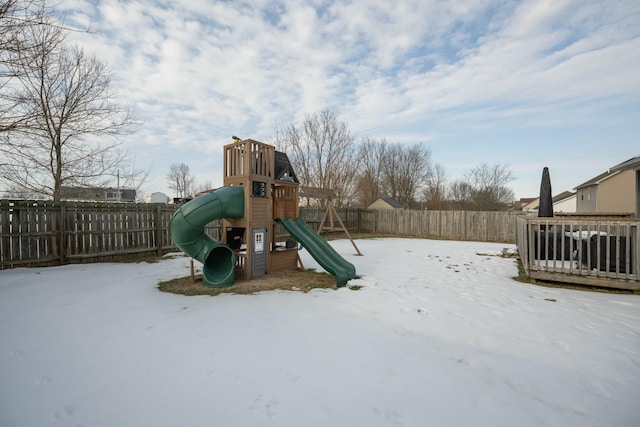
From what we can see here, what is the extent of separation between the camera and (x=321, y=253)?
6.11 meters

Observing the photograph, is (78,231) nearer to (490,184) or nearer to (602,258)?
(602,258)

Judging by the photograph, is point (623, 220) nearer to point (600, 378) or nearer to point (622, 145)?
point (600, 378)

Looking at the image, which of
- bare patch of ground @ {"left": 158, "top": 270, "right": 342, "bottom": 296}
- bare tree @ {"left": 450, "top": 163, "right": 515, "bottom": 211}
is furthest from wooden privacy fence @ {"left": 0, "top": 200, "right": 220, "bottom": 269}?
bare tree @ {"left": 450, "top": 163, "right": 515, "bottom": 211}

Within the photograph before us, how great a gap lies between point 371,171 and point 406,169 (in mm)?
4393

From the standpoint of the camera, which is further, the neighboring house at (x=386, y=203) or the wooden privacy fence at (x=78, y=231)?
the neighboring house at (x=386, y=203)

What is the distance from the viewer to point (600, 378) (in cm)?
233

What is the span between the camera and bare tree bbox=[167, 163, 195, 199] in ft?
139

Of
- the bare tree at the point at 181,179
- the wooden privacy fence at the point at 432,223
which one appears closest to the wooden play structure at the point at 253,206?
the wooden privacy fence at the point at 432,223

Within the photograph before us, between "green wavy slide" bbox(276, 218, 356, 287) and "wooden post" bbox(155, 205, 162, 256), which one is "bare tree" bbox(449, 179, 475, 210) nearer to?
"green wavy slide" bbox(276, 218, 356, 287)

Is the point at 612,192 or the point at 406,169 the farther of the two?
the point at 406,169

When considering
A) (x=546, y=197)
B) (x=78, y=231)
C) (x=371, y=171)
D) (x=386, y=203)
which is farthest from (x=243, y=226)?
(x=371, y=171)

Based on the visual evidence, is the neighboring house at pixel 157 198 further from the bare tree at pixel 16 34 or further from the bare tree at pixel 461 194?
the bare tree at pixel 461 194

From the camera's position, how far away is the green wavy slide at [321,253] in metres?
5.70

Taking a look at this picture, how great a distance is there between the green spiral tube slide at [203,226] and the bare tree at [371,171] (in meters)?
27.4
